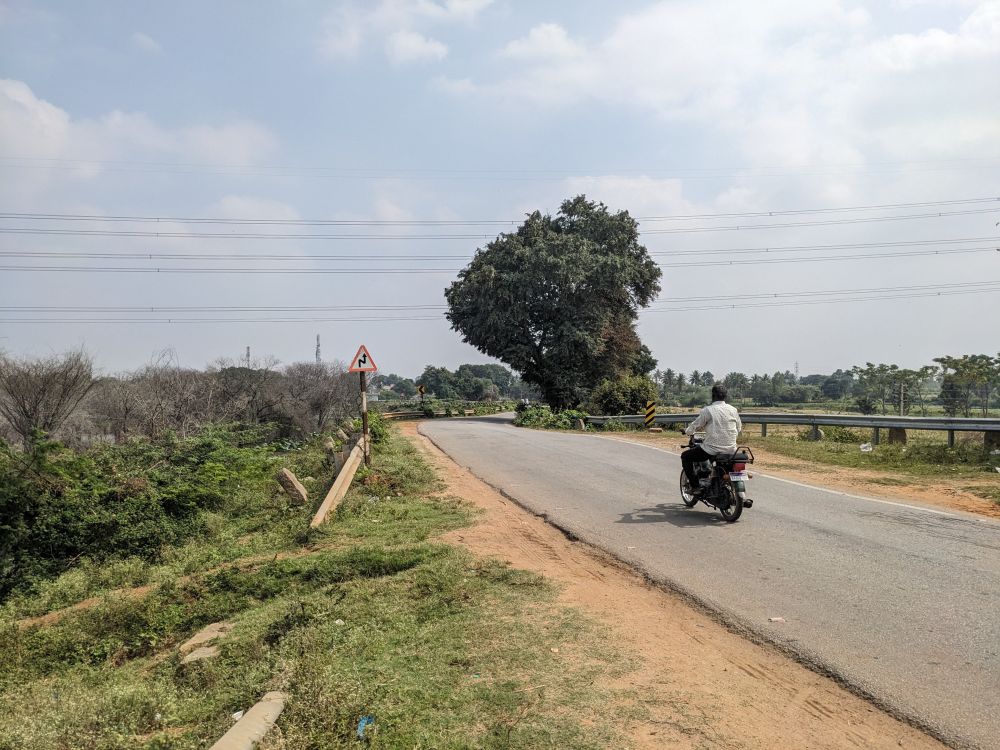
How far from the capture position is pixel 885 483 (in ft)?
41.4

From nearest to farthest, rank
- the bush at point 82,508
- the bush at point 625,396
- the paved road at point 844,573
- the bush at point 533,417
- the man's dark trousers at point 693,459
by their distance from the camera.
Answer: the paved road at point 844,573, the man's dark trousers at point 693,459, the bush at point 82,508, the bush at point 533,417, the bush at point 625,396

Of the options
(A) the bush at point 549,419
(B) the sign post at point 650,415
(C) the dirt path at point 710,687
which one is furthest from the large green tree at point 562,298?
(C) the dirt path at point 710,687

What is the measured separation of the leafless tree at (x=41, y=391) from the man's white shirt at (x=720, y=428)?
91.7ft

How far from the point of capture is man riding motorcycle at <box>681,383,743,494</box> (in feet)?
30.6

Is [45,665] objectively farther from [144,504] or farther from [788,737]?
[788,737]

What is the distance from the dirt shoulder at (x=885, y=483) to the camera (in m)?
10.6

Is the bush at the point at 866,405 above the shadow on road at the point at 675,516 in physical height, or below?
above

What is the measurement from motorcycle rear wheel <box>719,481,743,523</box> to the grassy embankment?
146 inches

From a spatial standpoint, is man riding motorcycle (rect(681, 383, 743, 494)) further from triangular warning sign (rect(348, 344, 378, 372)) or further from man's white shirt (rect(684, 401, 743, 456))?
triangular warning sign (rect(348, 344, 378, 372))

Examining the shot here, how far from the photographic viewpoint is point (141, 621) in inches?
285

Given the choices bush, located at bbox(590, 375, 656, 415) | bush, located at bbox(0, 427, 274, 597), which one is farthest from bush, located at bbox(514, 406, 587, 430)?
bush, located at bbox(0, 427, 274, 597)

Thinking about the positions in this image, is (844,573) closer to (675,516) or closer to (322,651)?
(675,516)

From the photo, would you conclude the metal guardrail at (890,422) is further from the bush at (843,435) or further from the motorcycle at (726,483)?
the motorcycle at (726,483)

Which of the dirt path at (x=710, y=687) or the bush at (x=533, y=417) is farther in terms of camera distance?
the bush at (x=533, y=417)
